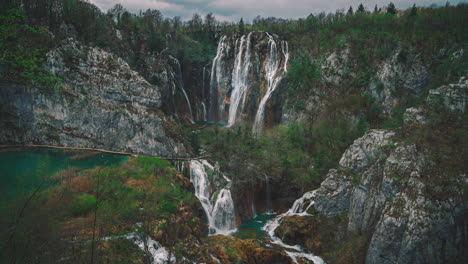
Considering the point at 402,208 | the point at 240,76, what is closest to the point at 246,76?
the point at 240,76

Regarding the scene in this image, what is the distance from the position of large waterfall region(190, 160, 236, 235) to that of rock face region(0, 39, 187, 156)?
4723 millimetres

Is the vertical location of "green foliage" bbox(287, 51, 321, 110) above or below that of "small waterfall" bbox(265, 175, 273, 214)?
above

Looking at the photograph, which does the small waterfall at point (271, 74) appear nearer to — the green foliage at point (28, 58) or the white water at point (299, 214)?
the white water at point (299, 214)

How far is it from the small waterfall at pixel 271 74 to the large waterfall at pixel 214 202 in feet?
33.1

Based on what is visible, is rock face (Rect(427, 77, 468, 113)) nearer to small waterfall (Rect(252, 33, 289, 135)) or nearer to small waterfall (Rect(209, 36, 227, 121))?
small waterfall (Rect(252, 33, 289, 135))

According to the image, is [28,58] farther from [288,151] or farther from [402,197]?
[402,197]

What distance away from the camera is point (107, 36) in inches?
1146

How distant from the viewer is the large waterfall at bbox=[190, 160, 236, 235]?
64.7 feet

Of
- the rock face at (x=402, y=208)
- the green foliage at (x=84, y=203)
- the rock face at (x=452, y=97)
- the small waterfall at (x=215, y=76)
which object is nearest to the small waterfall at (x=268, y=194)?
the rock face at (x=402, y=208)

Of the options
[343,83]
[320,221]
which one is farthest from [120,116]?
[343,83]

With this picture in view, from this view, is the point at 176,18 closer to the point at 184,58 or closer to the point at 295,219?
the point at 184,58

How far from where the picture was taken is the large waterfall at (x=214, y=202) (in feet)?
64.7

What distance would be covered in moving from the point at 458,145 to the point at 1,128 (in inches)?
1266

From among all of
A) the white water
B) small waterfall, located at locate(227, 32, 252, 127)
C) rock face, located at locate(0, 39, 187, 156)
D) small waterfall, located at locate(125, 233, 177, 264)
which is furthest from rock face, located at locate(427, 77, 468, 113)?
small waterfall, located at locate(227, 32, 252, 127)
